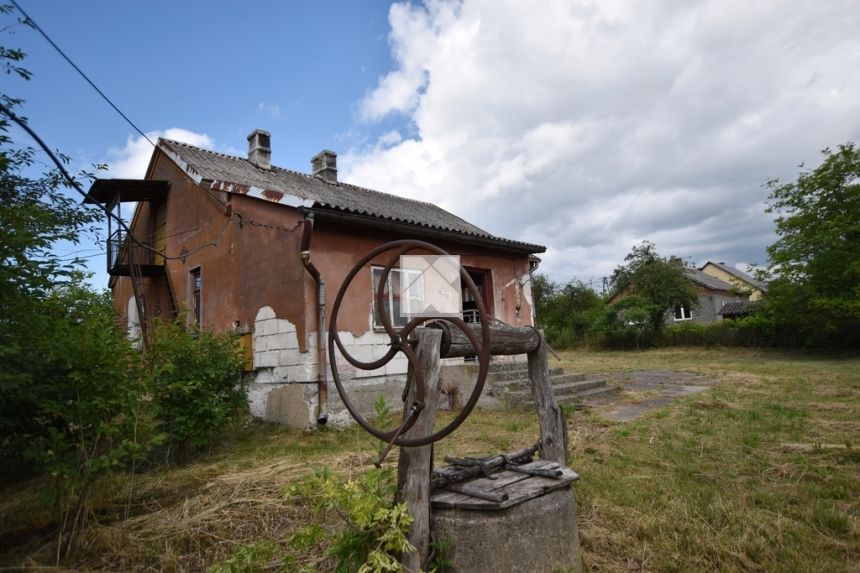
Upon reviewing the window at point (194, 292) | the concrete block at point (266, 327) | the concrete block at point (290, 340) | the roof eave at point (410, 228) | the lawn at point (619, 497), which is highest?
the roof eave at point (410, 228)

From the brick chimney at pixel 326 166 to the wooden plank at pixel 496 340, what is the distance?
421 inches

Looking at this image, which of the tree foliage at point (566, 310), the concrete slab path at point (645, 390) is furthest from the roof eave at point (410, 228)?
the tree foliage at point (566, 310)

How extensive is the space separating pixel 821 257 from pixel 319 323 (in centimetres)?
1889

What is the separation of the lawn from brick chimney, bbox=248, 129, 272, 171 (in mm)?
7667

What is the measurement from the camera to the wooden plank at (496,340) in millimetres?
2824

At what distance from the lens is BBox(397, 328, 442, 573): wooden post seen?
2.53 metres

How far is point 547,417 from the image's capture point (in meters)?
3.50

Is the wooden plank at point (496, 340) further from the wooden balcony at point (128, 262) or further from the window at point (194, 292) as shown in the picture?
the wooden balcony at point (128, 262)

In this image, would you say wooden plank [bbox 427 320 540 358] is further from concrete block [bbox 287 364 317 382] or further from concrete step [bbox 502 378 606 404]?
concrete step [bbox 502 378 606 404]

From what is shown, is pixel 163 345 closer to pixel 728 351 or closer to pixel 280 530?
pixel 280 530

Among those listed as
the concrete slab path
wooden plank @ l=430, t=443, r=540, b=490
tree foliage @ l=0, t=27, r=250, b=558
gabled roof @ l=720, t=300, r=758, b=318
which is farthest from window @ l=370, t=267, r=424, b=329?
gabled roof @ l=720, t=300, r=758, b=318

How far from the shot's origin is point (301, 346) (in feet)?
24.6

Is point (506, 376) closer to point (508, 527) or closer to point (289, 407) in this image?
point (289, 407)

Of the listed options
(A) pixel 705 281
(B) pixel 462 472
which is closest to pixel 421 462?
(B) pixel 462 472
